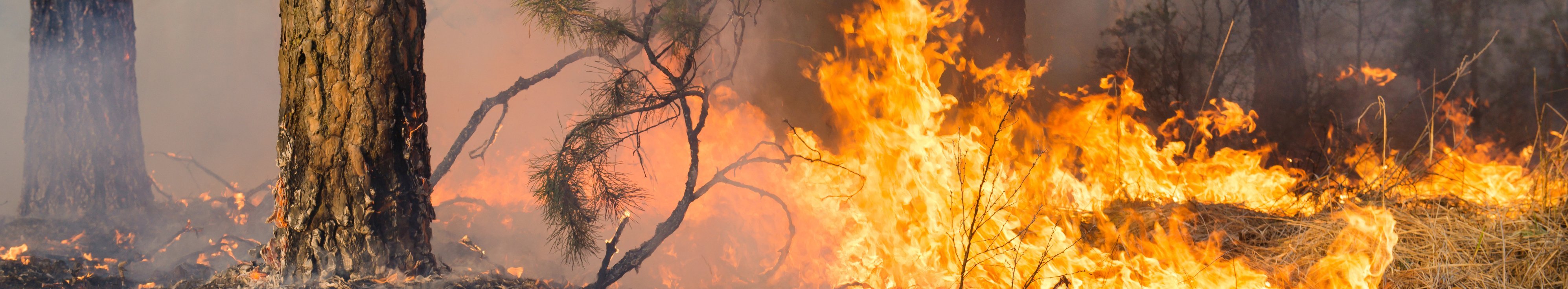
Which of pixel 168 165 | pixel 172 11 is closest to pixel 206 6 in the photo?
pixel 172 11

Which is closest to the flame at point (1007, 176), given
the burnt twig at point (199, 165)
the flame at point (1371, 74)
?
the flame at point (1371, 74)

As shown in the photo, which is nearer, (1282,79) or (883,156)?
(883,156)

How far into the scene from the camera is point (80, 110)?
14.0 feet

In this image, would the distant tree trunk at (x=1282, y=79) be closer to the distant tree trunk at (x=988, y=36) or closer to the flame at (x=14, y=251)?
the distant tree trunk at (x=988, y=36)

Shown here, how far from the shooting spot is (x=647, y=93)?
3.34 metres

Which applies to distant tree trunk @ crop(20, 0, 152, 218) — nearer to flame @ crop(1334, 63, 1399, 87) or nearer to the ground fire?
the ground fire

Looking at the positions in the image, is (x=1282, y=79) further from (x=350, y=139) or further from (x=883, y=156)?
(x=350, y=139)

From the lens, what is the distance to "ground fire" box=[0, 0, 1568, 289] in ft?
7.52

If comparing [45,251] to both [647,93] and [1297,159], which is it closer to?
[647,93]

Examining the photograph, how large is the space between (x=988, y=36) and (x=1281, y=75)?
1430 mm

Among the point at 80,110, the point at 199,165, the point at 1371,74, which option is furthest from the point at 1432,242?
the point at 80,110

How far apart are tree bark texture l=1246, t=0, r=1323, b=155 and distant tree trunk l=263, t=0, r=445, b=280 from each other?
3.74 meters

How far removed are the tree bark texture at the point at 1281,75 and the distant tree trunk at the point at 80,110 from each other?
6.32 meters

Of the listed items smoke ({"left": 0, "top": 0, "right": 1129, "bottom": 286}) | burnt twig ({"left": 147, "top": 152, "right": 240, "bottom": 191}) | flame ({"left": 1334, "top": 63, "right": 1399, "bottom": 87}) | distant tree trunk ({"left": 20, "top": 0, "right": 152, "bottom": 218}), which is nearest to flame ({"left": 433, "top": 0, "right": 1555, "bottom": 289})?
flame ({"left": 1334, "top": 63, "right": 1399, "bottom": 87})
